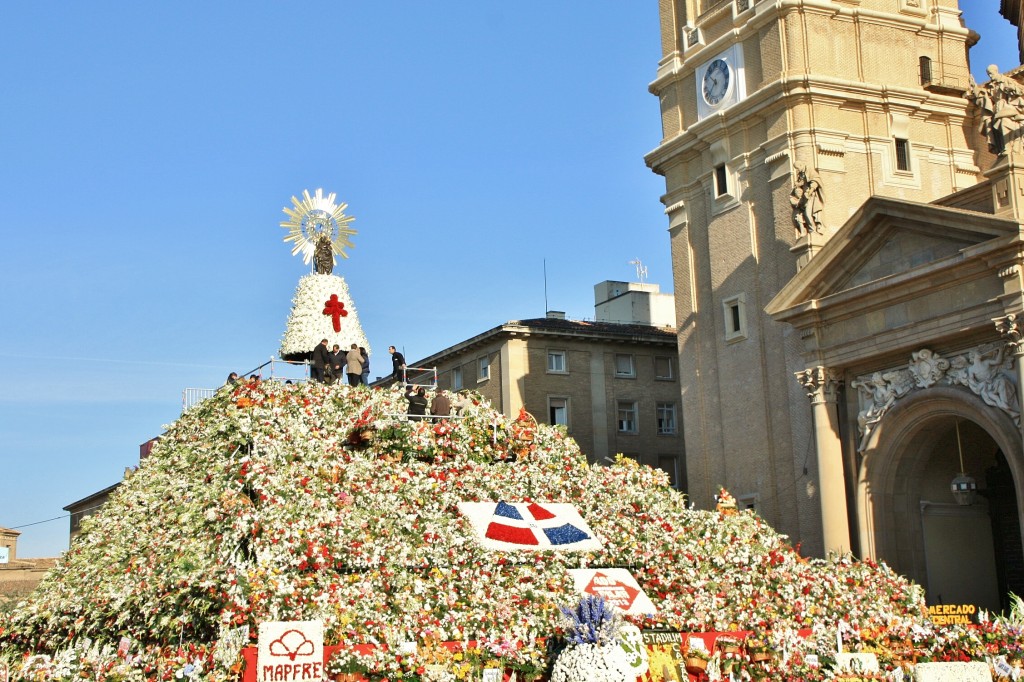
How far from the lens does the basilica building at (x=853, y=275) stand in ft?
106

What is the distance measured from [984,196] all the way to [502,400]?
2787 centimetres

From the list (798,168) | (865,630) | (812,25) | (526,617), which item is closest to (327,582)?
(526,617)

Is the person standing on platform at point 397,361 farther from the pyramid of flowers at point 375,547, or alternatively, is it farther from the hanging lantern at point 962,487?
the hanging lantern at point 962,487

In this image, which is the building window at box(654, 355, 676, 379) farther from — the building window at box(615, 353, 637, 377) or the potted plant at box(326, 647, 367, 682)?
the potted plant at box(326, 647, 367, 682)

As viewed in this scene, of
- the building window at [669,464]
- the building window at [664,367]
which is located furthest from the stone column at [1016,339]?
the building window at [664,367]

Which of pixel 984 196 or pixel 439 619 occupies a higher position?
pixel 984 196

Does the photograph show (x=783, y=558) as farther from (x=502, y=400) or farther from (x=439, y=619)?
(x=502, y=400)

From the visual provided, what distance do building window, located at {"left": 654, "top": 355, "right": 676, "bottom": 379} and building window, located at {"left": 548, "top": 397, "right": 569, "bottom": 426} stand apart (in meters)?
4.98

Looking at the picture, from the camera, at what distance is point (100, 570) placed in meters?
29.5

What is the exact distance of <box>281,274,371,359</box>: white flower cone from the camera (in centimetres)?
3834

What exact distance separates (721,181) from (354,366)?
552 inches

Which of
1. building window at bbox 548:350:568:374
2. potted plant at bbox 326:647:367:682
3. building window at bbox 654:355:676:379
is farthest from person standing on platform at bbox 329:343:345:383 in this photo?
building window at bbox 654:355:676:379

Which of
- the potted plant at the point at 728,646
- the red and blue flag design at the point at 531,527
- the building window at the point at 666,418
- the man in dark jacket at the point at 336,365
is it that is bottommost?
the potted plant at the point at 728,646

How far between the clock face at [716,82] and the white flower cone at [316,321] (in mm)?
13896
